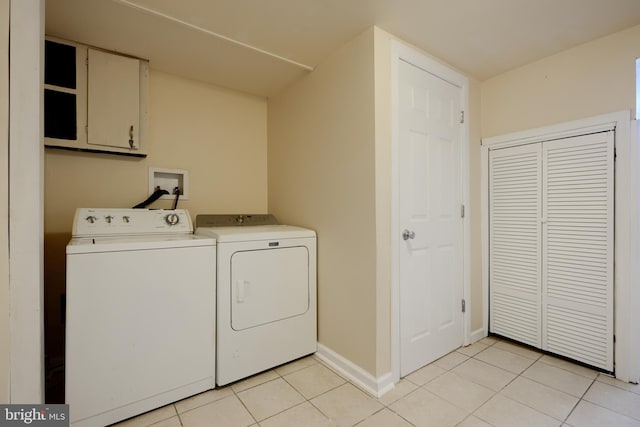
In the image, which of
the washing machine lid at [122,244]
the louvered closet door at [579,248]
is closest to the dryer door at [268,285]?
the washing machine lid at [122,244]

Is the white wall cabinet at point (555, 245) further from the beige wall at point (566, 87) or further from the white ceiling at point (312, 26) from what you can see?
the white ceiling at point (312, 26)

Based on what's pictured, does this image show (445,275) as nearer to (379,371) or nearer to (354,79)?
(379,371)

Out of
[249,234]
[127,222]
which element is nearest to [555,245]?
[249,234]

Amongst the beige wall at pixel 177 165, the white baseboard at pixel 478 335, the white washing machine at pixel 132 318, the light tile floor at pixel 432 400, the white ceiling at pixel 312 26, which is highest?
the white ceiling at pixel 312 26

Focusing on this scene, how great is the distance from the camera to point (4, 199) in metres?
1.02

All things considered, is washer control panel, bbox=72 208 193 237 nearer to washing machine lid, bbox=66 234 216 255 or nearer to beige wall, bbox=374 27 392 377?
washing machine lid, bbox=66 234 216 255

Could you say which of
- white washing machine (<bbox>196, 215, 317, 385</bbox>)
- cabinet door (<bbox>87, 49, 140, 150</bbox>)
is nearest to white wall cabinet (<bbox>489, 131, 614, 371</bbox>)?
white washing machine (<bbox>196, 215, 317, 385</bbox>)

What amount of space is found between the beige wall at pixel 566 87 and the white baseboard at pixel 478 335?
5.55 ft

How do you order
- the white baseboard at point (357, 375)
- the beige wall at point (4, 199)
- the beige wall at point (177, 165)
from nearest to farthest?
the beige wall at point (4, 199) < the white baseboard at point (357, 375) < the beige wall at point (177, 165)

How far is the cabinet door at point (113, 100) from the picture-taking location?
190 centimetres

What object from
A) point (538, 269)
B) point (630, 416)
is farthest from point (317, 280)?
point (630, 416)

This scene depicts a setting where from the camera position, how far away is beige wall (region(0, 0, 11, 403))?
39.4 inches

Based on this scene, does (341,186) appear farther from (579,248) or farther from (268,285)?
(579,248)

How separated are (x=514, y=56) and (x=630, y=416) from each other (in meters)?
2.33
